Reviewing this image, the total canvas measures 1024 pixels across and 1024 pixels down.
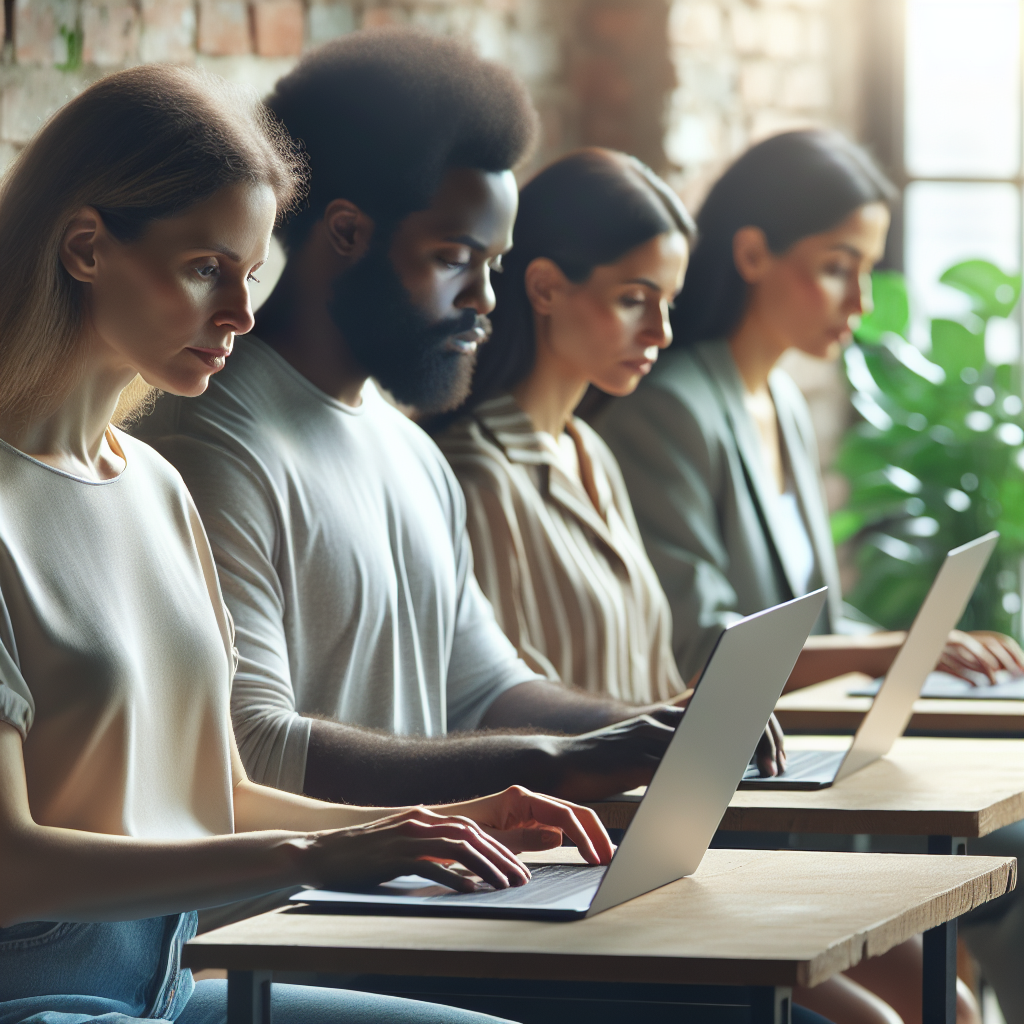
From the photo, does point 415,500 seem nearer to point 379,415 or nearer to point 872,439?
point 379,415

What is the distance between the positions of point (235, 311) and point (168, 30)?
4.48 feet

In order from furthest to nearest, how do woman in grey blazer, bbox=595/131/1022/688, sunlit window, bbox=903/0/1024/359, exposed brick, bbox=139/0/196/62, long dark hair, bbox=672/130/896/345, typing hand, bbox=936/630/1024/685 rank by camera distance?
sunlit window, bbox=903/0/1024/359
long dark hair, bbox=672/130/896/345
woman in grey blazer, bbox=595/131/1022/688
typing hand, bbox=936/630/1024/685
exposed brick, bbox=139/0/196/62

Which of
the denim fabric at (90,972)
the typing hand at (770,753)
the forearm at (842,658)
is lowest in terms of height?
the forearm at (842,658)

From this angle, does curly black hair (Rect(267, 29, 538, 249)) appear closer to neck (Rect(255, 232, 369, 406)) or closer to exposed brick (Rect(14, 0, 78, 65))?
neck (Rect(255, 232, 369, 406))

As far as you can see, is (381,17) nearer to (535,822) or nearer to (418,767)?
(418,767)

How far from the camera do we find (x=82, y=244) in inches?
53.6

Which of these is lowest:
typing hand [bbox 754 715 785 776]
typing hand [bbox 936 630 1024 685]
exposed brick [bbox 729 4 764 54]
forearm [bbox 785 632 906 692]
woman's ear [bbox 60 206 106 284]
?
forearm [bbox 785 632 906 692]

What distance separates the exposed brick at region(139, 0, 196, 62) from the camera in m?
2.56

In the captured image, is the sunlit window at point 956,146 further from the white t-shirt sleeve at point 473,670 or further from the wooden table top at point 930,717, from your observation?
the white t-shirt sleeve at point 473,670

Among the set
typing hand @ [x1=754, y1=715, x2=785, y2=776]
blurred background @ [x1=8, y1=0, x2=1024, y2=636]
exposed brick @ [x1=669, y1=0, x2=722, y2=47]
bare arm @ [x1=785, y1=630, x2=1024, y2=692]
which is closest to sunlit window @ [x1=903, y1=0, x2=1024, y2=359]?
blurred background @ [x1=8, y1=0, x2=1024, y2=636]

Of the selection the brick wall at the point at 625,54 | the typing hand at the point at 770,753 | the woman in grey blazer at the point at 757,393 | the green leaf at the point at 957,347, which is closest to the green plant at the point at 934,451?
the green leaf at the point at 957,347

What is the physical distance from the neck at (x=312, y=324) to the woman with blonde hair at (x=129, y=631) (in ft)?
1.59

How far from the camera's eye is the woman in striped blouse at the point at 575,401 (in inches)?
93.0

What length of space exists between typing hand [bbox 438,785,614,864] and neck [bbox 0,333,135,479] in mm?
417
